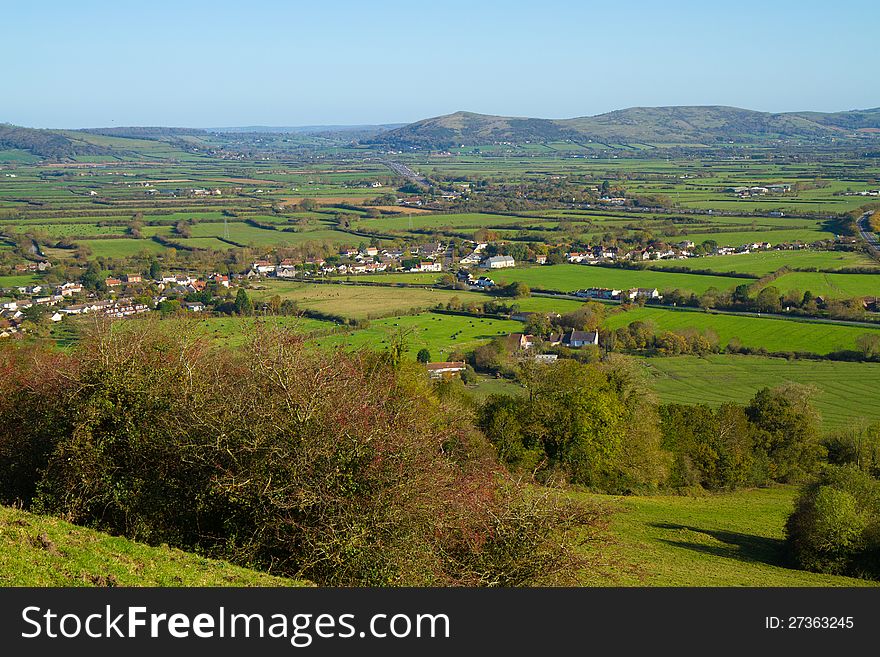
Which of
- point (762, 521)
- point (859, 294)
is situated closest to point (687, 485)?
point (762, 521)

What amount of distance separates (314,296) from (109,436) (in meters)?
46.1

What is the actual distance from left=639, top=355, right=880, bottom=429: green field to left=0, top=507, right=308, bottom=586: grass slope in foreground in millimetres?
29115

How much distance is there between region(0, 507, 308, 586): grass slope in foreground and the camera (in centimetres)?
938

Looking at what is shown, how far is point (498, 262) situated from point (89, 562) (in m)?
65.4

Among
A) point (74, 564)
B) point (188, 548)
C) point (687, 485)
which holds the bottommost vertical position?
point (687, 485)

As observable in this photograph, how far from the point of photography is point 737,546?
20.4 meters

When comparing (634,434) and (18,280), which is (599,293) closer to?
(634,434)

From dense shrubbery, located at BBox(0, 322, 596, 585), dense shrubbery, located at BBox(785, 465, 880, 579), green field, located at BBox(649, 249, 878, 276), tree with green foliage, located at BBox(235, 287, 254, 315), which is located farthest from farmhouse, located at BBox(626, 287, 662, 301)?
dense shrubbery, located at BBox(0, 322, 596, 585)

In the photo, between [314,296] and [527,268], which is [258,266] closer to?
[314,296]

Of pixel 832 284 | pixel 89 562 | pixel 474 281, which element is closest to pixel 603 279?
pixel 474 281

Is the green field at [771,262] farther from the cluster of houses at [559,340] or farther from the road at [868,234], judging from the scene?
the cluster of houses at [559,340]

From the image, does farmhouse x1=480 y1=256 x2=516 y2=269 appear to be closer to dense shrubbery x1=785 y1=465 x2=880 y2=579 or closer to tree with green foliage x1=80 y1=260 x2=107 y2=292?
tree with green foliage x1=80 y1=260 x2=107 y2=292

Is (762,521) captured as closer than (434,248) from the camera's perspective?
Yes

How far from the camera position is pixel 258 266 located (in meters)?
71.0
